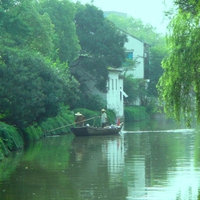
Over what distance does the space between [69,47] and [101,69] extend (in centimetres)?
485

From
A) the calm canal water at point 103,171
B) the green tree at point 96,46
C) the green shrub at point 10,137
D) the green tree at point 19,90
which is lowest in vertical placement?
the calm canal water at point 103,171

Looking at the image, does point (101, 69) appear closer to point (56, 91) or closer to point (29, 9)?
point (29, 9)

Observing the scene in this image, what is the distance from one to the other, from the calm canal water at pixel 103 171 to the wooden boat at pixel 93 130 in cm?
606

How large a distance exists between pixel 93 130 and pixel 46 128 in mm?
3211

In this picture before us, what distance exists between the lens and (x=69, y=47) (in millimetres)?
58094

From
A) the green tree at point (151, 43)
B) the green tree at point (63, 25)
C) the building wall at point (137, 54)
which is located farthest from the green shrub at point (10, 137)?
the building wall at point (137, 54)

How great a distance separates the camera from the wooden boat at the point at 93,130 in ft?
151

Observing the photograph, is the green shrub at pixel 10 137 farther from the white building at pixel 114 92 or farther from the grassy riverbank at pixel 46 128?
the white building at pixel 114 92

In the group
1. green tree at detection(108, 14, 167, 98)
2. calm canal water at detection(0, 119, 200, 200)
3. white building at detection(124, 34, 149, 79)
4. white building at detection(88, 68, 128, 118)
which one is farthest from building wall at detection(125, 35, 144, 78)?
calm canal water at detection(0, 119, 200, 200)

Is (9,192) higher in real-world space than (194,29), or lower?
lower

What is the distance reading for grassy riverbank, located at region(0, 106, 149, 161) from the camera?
32.6 metres

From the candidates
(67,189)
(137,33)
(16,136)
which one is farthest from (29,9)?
(137,33)

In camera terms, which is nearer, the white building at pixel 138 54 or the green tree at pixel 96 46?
the green tree at pixel 96 46

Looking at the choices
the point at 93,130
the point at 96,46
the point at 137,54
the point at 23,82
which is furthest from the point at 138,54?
the point at 23,82
